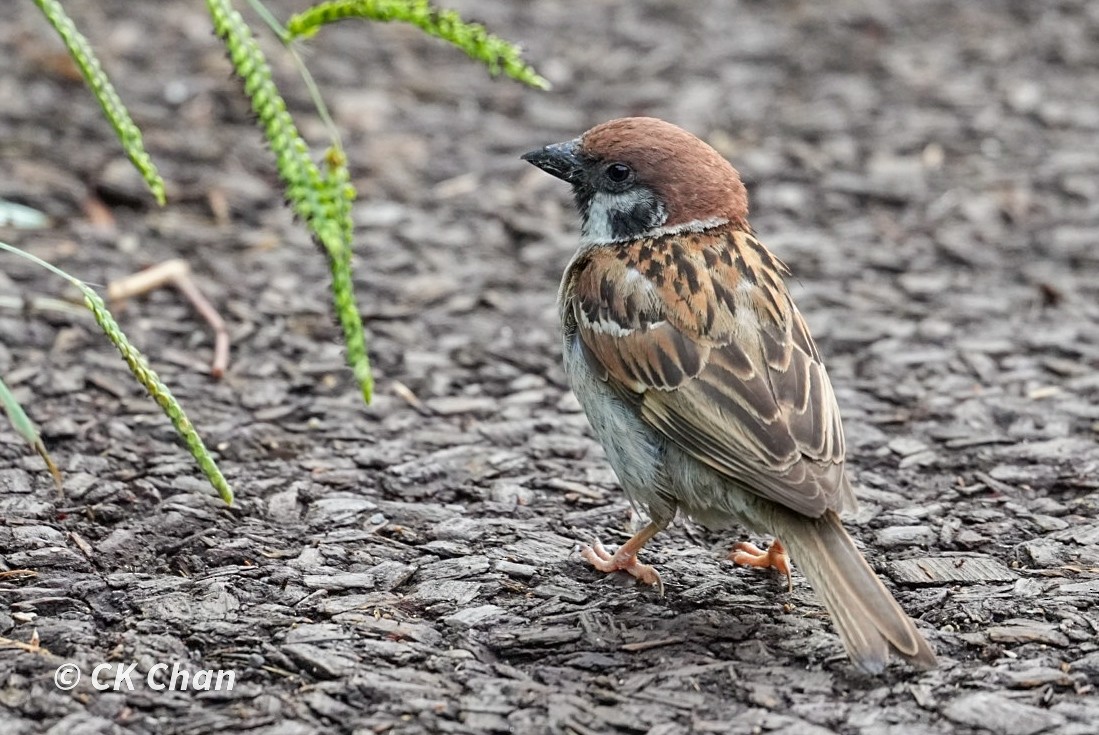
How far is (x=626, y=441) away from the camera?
14.5ft

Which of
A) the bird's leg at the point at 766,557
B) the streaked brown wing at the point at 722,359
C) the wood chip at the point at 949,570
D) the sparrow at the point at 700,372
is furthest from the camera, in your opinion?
the bird's leg at the point at 766,557

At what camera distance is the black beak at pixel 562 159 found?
490 cm

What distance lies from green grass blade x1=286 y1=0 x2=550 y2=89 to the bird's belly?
110 cm

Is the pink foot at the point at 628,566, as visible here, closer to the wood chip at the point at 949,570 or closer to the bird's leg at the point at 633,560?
the bird's leg at the point at 633,560

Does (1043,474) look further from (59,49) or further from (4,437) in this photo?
(59,49)

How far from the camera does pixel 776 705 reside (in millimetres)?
3607

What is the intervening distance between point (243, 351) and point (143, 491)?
4.28 feet

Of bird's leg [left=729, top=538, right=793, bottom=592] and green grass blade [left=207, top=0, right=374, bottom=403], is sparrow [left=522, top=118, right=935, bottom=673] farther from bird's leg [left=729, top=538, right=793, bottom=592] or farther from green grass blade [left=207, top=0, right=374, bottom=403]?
green grass blade [left=207, top=0, right=374, bottom=403]

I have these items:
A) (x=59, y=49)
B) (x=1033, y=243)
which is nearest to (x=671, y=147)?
(x=1033, y=243)

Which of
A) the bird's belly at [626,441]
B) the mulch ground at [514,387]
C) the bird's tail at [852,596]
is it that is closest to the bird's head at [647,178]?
the bird's belly at [626,441]

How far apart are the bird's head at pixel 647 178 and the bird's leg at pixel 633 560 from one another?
1.04m

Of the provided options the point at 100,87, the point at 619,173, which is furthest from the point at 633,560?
the point at 100,87

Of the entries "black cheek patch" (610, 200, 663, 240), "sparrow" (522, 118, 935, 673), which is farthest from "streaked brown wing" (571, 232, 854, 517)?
"black cheek patch" (610, 200, 663, 240)

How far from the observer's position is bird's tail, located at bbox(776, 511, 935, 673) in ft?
11.9
